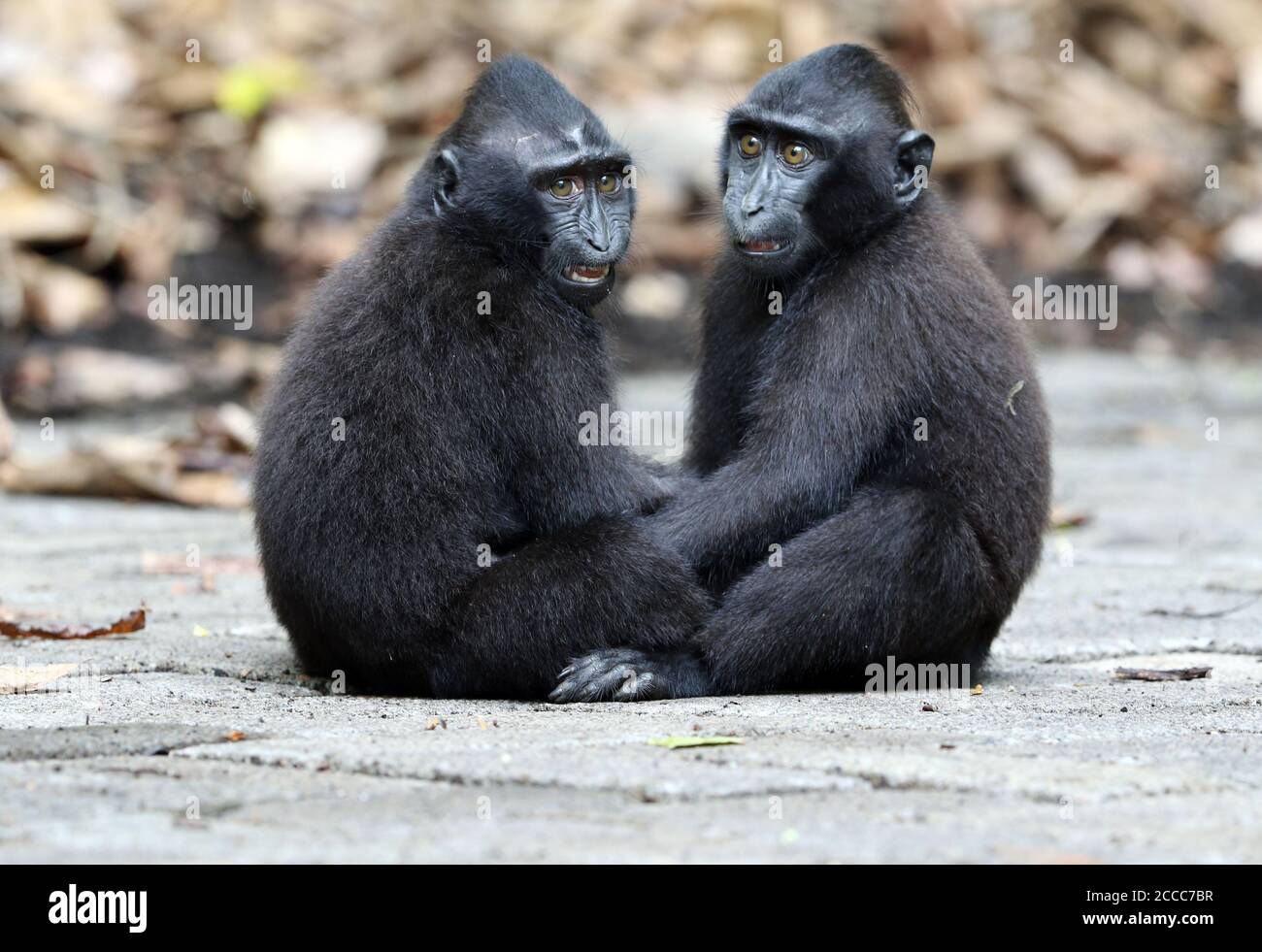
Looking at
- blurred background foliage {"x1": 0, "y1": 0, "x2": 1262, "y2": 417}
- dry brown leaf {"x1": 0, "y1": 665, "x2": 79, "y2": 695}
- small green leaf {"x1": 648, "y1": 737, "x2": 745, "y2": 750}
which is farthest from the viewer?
blurred background foliage {"x1": 0, "y1": 0, "x2": 1262, "y2": 417}

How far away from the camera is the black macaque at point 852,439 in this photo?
5.29 m

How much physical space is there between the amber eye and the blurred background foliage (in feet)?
20.2

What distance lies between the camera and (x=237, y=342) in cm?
1322

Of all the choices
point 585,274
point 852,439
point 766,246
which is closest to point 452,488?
point 585,274

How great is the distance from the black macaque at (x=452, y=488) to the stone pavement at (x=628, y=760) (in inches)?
8.9

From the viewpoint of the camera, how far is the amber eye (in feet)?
19.1

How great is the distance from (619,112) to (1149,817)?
40.3 feet

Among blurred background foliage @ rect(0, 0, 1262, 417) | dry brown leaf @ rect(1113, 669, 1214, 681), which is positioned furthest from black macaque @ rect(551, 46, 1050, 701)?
blurred background foliage @ rect(0, 0, 1262, 417)

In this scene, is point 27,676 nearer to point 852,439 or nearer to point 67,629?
point 67,629

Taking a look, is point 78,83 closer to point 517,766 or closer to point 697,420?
point 697,420

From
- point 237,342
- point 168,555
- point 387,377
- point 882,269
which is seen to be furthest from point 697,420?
point 237,342

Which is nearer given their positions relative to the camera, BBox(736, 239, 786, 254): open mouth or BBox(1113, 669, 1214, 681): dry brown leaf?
BBox(1113, 669, 1214, 681): dry brown leaf

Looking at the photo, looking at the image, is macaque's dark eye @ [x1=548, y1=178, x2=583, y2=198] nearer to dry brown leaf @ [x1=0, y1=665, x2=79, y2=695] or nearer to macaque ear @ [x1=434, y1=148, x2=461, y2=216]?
macaque ear @ [x1=434, y1=148, x2=461, y2=216]

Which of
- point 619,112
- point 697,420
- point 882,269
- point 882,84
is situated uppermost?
point 619,112
